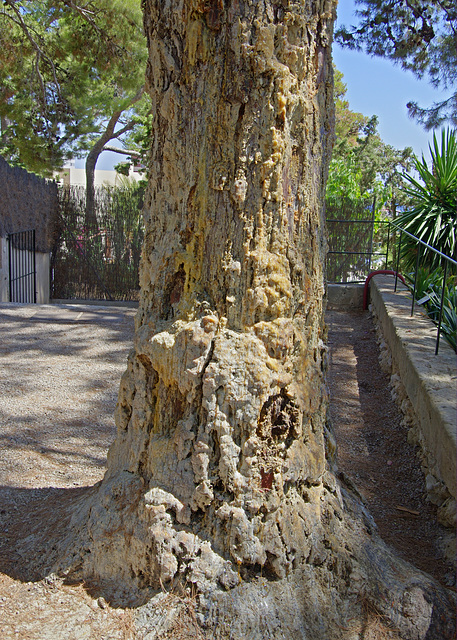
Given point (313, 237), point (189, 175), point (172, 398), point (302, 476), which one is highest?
point (189, 175)

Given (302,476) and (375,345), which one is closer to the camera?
(302,476)

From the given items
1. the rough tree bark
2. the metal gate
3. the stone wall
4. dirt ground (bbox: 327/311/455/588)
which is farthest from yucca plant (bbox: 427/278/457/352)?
the stone wall

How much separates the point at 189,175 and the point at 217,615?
1442 mm

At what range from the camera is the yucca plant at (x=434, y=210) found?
26.0 ft

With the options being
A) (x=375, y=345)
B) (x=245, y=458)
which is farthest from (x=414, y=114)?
(x=245, y=458)

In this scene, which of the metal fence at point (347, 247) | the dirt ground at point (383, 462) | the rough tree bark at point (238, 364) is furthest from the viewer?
the metal fence at point (347, 247)

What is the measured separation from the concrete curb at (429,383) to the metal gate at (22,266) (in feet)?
25.1

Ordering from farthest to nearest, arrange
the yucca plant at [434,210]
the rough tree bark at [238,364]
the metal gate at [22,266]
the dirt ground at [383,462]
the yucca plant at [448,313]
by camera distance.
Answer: the metal gate at [22,266]
the yucca plant at [434,210]
the yucca plant at [448,313]
the dirt ground at [383,462]
the rough tree bark at [238,364]

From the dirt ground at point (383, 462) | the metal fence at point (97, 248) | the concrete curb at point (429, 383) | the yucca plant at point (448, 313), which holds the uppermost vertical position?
the metal fence at point (97, 248)

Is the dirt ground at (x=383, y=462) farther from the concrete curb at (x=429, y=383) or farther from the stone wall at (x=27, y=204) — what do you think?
the stone wall at (x=27, y=204)

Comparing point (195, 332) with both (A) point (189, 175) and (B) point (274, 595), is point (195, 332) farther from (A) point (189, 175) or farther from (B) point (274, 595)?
(B) point (274, 595)

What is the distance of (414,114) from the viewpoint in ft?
33.6

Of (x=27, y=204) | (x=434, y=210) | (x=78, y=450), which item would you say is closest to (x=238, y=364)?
(x=78, y=450)

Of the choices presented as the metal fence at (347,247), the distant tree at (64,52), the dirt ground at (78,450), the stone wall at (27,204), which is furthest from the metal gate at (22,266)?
the metal fence at (347,247)
